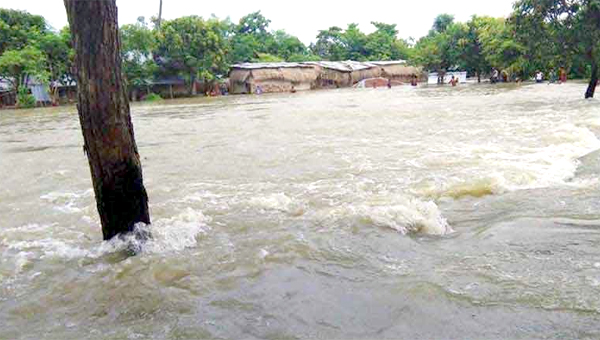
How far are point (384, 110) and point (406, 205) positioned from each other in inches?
504

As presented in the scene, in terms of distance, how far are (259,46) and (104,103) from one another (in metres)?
45.1

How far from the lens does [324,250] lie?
3.90m

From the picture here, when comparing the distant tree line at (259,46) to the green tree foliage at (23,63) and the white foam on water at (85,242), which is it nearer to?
the green tree foliage at (23,63)

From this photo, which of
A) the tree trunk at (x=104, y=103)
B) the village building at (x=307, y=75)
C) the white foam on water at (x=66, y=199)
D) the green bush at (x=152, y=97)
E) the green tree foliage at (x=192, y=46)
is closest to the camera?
the tree trunk at (x=104, y=103)

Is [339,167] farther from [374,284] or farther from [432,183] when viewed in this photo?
[374,284]

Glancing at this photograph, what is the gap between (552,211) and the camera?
14.9 feet

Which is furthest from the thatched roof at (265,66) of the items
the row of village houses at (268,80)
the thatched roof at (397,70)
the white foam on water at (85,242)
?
the white foam on water at (85,242)

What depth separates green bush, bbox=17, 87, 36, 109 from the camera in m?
29.3

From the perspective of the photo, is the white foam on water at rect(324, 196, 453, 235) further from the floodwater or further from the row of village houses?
the row of village houses

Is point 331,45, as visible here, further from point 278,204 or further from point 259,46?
point 278,204

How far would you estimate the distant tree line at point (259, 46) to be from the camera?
16812 millimetres

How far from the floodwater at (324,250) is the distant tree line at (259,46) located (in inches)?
406

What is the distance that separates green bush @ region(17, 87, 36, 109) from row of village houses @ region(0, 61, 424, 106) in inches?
79.1

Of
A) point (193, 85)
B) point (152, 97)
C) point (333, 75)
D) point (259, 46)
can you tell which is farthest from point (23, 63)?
point (333, 75)
